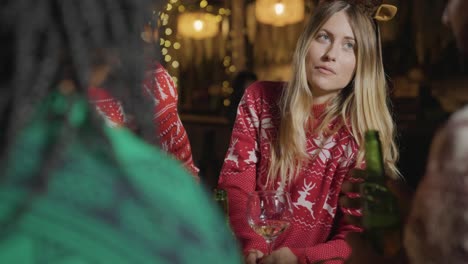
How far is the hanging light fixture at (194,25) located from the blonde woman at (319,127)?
6.05 metres

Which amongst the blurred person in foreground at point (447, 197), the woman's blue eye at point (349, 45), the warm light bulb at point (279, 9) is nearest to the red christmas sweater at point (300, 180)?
the woman's blue eye at point (349, 45)

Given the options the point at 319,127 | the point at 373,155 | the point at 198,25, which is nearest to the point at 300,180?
the point at 319,127

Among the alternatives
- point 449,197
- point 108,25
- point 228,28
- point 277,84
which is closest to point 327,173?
point 277,84

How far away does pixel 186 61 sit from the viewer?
944cm

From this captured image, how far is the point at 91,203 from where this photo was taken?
2.10 feet

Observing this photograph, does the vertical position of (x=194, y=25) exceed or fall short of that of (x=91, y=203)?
it falls short

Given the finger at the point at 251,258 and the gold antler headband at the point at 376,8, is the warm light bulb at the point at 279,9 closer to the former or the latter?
the gold antler headband at the point at 376,8

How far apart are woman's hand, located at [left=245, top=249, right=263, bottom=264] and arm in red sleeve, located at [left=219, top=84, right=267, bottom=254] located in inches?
7.5

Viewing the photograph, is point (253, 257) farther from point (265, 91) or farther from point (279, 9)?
point (279, 9)

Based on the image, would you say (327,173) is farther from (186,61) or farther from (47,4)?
(186,61)

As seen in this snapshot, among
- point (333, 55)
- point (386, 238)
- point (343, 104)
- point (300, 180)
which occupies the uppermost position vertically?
point (333, 55)

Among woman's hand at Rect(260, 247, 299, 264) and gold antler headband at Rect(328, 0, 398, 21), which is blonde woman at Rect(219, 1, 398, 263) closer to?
gold antler headband at Rect(328, 0, 398, 21)

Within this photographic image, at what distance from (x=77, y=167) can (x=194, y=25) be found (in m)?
7.62

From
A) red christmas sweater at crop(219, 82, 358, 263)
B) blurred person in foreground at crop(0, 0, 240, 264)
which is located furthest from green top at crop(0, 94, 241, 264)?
red christmas sweater at crop(219, 82, 358, 263)
